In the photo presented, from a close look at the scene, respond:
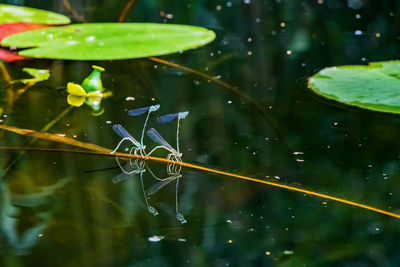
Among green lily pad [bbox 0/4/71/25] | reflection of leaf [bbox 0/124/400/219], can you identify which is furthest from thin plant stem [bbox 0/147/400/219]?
green lily pad [bbox 0/4/71/25]

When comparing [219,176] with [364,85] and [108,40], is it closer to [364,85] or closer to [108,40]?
[364,85]

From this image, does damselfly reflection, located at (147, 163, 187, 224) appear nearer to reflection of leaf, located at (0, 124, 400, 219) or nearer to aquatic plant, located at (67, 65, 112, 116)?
reflection of leaf, located at (0, 124, 400, 219)

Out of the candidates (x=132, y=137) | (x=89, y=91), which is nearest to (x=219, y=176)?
(x=132, y=137)

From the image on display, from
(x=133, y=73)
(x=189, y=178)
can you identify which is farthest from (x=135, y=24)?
(x=189, y=178)

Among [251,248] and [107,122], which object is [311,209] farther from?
[107,122]

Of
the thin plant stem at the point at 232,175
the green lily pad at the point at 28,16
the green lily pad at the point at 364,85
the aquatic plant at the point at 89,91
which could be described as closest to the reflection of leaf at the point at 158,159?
the thin plant stem at the point at 232,175

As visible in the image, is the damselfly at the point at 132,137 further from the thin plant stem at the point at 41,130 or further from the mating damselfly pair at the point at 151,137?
the thin plant stem at the point at 41,130
